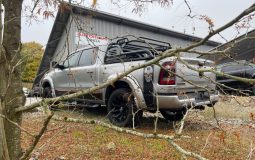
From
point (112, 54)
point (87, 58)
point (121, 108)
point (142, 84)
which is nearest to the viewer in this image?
point (142, 84)

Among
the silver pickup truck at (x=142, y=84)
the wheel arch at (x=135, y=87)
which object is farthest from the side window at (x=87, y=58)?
the wheel arch at (x=135, y=87)

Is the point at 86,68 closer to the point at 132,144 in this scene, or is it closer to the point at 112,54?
the point at 112,54

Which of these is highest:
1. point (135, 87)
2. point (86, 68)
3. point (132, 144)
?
point (86, 68)

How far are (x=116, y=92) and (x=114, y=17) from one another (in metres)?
15.0

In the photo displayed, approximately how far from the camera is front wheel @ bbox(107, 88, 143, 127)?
7.89 meters

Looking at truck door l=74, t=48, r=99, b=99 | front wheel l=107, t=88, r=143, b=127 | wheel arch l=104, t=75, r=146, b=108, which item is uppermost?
truck door l=74, t=48, r=99, b=99

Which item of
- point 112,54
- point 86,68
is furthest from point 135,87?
point 86,68

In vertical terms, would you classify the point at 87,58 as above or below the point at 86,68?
above

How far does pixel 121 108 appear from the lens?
817 centimetres

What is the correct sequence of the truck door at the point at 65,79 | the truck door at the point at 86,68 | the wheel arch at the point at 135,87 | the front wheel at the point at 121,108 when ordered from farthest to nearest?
the truck door at the point at 65,79 < the truck door at the point at 86,68 < the front wheel at the point at 121,108 < the wheel arch at the point at 135,87

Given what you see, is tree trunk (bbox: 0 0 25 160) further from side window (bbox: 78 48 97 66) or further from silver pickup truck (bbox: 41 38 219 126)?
side window (bbox: 78 48 97 66)

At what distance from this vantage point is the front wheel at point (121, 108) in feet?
25.9

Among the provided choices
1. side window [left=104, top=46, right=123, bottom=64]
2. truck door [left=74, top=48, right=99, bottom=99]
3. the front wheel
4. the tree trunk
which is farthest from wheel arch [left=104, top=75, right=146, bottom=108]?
the tree trunk

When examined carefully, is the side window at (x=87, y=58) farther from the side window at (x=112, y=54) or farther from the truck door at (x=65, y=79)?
the side window at (x=112, y=54)
